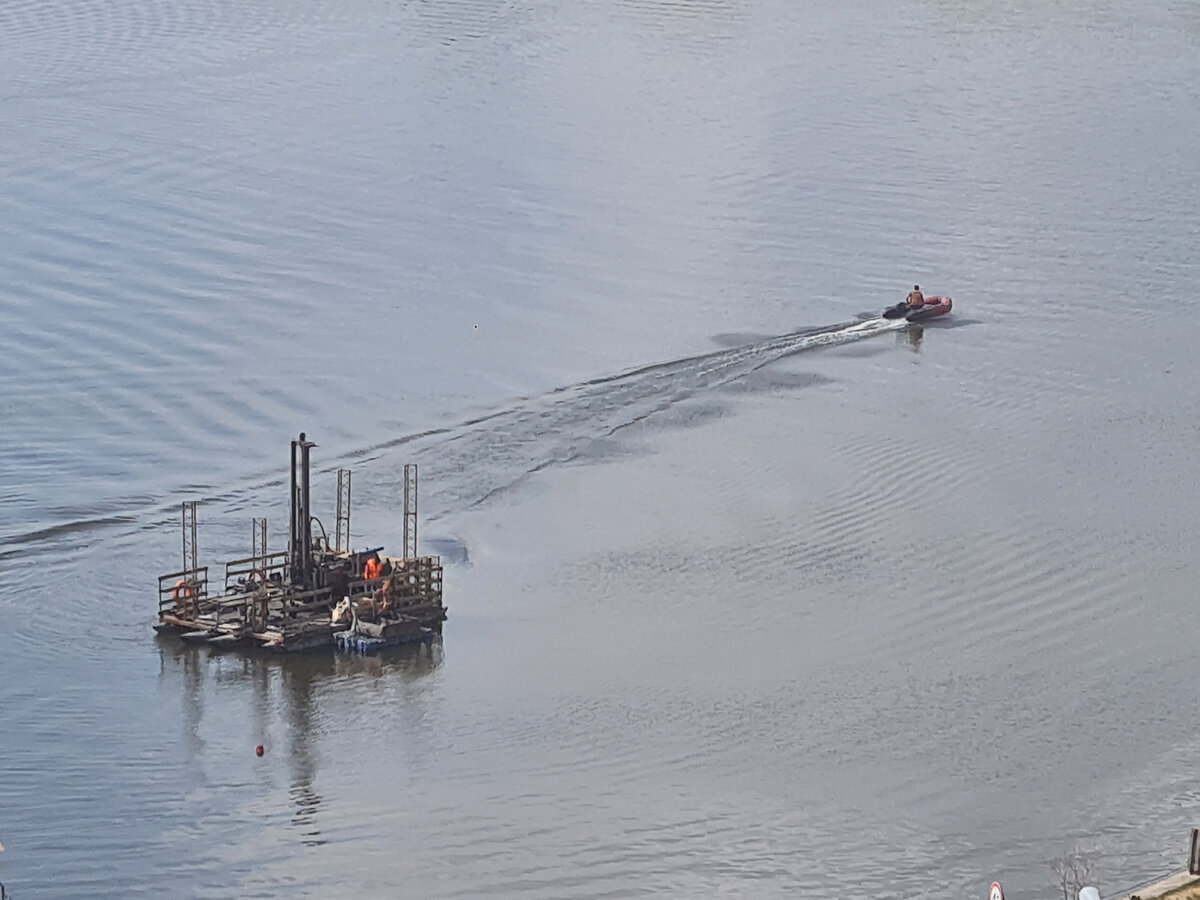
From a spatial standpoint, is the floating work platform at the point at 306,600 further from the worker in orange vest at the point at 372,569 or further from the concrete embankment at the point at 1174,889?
the concrete embankment at the point at 1174,889

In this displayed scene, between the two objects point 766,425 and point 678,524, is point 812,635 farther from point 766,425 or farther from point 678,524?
point 766,425

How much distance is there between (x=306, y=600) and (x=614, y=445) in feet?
30.8

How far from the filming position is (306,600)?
31.1 meters

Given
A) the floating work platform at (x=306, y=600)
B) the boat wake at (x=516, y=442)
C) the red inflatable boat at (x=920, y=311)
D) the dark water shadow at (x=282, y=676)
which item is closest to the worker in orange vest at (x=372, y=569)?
the floating work platform at (x=306, y=600)

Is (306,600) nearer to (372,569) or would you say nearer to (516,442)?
(372,569)

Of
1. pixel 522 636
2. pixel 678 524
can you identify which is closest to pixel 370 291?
pixel 678 524

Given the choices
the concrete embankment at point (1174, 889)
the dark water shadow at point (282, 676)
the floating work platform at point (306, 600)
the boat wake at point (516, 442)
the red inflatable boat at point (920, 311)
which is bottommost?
the concrete embankment at point (1174, 889)

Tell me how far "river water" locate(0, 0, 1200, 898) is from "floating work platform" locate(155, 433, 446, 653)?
41cm

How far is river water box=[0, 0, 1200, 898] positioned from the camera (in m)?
26.1

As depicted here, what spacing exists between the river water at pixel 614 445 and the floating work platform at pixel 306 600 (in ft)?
1.34

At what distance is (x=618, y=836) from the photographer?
2519 cm

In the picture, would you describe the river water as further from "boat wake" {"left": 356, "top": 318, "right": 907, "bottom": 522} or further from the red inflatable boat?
the red inflatable boat

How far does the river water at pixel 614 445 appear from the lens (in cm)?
2606

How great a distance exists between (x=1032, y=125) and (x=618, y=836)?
140 ft
